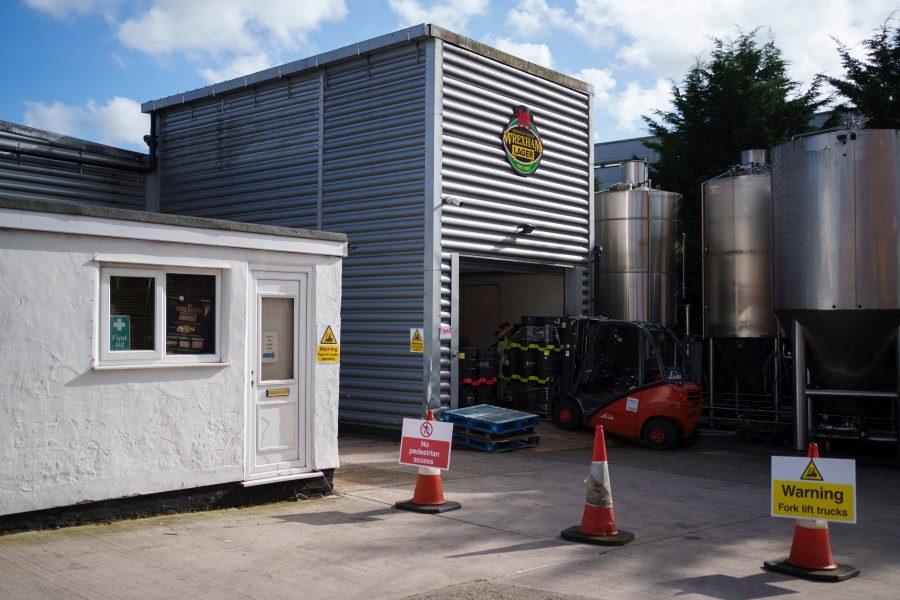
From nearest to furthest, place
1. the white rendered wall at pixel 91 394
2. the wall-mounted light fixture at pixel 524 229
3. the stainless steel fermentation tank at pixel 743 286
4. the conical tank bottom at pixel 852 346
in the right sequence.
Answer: the white rendered wall at pixel 91 394
the conical tank bottom at pixel 852 346
the wall-mounted light fixture at pixel 524 229
the stainless steel fermentation tank at pixel 743 286

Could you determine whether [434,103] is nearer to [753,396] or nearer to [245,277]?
[245,277]

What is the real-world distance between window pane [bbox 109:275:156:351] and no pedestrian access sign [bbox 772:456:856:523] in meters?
5.87

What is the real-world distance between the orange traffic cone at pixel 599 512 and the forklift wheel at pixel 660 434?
22.6 feet

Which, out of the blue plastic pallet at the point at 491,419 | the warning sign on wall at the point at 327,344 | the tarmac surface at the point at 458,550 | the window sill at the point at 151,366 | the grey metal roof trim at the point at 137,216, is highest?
the grey metal roof trim at the point at 137,216

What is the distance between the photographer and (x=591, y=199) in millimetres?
18562

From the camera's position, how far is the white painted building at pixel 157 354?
738 cm

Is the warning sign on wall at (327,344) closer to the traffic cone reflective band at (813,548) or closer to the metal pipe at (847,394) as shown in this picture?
the traffic cone reflective band at (813,548)

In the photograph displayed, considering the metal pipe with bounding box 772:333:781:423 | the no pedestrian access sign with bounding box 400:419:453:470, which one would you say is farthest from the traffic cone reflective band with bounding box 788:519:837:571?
the metal pipe with bounding box 772:333:781:423

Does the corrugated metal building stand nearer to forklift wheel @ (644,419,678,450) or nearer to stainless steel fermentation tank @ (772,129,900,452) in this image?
forklift wheel @ (644,419,678,450)

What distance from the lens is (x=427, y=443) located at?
902 centimetres

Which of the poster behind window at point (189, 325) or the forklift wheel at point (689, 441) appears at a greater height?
the poster behind window at point (189, 325)

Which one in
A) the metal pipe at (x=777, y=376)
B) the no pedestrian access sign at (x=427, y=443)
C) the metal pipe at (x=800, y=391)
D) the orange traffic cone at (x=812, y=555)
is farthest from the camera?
the metal pipe at (x=777, y=376)

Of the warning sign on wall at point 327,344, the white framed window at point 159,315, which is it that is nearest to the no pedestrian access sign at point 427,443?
the warning sign on wall at point 327,344

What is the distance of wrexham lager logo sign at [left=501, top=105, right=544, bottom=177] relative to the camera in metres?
16.2
